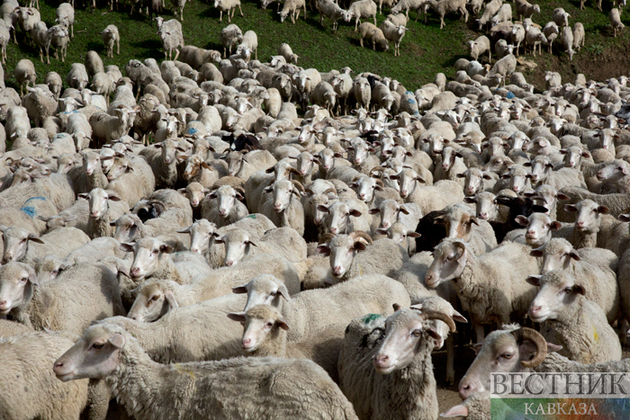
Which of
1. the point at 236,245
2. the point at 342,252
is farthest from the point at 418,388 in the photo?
the point at 236,245

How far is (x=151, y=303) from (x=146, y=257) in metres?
1.08

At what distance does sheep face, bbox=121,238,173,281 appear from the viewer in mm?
6043

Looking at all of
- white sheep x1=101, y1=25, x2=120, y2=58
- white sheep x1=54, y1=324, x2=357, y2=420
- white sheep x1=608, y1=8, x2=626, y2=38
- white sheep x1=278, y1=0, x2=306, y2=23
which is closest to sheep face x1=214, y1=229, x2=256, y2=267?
white sheep x1=54, y1=324, x2=357, y2=420

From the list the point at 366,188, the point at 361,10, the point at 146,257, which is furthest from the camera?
the point at 361,10

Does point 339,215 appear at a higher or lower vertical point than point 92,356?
lower

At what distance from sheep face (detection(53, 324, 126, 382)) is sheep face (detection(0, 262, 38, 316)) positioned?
69.1 inches

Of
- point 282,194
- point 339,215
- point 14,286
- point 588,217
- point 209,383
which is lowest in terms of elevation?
point 282,194

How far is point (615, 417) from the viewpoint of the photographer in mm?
3410

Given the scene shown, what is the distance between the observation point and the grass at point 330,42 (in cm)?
2475

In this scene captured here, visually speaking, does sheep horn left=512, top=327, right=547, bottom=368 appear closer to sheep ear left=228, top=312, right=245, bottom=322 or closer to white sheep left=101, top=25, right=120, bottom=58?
sheep ear left=228, top=312, right=245, bottom=322

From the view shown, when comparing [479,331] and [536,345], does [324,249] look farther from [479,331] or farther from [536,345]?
[536,345]

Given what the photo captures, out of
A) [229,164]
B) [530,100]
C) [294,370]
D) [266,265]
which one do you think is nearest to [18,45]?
[229,164]

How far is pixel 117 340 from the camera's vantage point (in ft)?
11.9

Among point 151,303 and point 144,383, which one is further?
point 151,303
